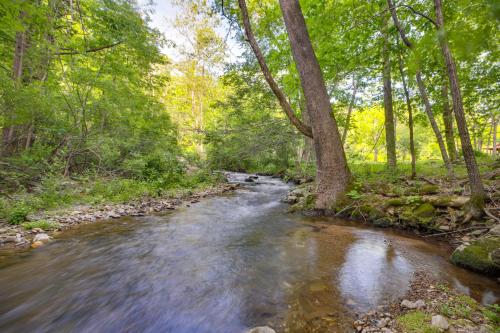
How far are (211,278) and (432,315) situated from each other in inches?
94.0

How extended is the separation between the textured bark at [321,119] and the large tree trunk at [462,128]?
7.73ft

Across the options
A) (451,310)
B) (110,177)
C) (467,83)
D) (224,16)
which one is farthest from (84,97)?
(467,83)

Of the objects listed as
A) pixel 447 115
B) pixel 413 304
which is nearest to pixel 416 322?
pixel 413 304

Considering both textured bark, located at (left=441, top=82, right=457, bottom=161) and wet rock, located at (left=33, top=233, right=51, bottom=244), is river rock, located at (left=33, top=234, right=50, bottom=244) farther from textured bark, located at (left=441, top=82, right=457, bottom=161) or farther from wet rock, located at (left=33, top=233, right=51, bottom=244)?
textured bark, located at (left=441, top=82, right=457, bottom=161)

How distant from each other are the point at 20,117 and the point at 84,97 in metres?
2.55

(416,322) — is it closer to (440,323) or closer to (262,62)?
(440,323)

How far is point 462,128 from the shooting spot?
3.45m

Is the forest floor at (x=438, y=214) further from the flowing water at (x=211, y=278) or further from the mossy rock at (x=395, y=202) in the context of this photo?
the flowing water at (x=211, y=278)

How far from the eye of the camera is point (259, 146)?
11.1 metres

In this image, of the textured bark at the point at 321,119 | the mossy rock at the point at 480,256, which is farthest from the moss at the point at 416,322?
the textured bark at the point at 321,119

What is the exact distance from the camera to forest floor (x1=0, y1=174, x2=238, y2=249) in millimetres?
4342

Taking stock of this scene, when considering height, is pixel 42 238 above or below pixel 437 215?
below

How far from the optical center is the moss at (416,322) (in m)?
1.77

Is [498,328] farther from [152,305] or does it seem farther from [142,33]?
[142,33]
